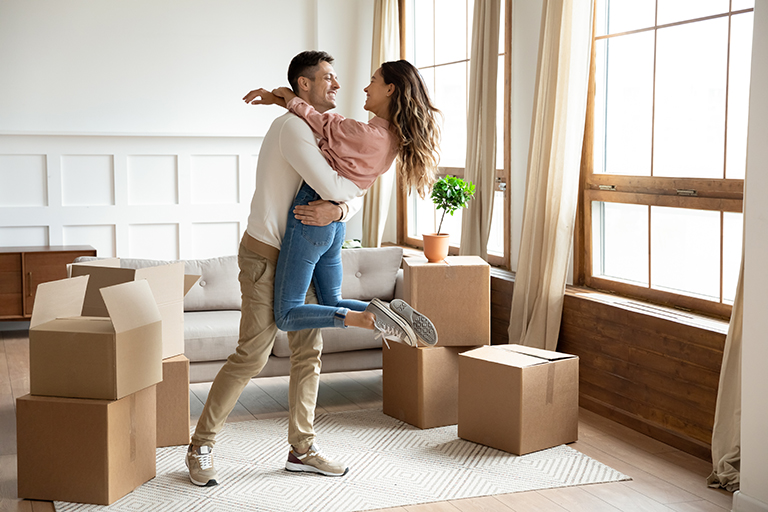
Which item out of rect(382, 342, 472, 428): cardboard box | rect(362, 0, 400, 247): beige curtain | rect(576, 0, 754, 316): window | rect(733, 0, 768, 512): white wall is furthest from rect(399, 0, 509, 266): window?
rect(733, 0, 768, 512): white wall

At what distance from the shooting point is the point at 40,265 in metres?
5.24

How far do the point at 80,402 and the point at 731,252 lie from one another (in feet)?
8.23

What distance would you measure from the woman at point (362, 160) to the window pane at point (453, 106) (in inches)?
105

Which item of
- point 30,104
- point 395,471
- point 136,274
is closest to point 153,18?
point 30,104

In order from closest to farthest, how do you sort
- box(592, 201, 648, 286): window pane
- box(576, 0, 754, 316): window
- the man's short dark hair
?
the man's short dark hair
box(576, 0, 754, 316): window
box(592, 201, 648, 286): window pane

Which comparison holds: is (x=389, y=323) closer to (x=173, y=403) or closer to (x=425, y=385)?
(x=425, y=385)

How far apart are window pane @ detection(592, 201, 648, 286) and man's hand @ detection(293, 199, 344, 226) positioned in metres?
1.72

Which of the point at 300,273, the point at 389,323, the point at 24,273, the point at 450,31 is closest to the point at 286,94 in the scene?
the point at 300,273

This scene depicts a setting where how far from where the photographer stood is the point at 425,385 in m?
3.35

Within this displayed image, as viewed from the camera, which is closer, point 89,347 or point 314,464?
point 89,347

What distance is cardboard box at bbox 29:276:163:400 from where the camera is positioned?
2.46 meters

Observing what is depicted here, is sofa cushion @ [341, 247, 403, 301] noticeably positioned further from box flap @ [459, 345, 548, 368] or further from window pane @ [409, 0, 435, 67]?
window pane @ [409, 0, 435, 67]

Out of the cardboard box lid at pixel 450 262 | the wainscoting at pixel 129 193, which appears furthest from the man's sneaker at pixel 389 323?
the wainscoting at pixel 129 193

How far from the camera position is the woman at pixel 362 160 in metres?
2.48
